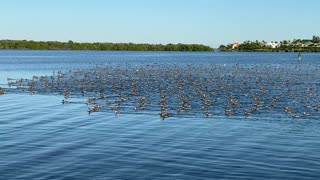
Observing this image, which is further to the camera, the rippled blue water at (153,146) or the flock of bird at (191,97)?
the flock of bird at (191,97)

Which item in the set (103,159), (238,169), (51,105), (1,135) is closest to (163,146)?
(103,159)

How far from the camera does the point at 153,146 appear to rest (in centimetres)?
2716

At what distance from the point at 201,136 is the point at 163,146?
3.74 m

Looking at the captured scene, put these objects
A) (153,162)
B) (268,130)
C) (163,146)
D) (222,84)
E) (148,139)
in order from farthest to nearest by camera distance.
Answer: (222,84)
(268,130)
(148,139)
(163,146)
(153,162)

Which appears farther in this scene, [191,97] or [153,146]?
[191,97]

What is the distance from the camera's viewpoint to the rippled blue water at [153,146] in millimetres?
21828

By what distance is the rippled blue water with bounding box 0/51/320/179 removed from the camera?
71.6ft

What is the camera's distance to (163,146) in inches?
1069

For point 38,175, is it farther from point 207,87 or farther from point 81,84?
point 81,84

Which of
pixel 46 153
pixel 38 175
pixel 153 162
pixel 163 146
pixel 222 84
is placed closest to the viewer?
pixel 38 175

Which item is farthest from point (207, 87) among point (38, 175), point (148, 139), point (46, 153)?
point (38, 175)

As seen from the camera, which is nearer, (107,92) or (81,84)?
(107,92)

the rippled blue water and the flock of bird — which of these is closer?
the rippled blue water

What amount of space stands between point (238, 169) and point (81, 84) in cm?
4480
